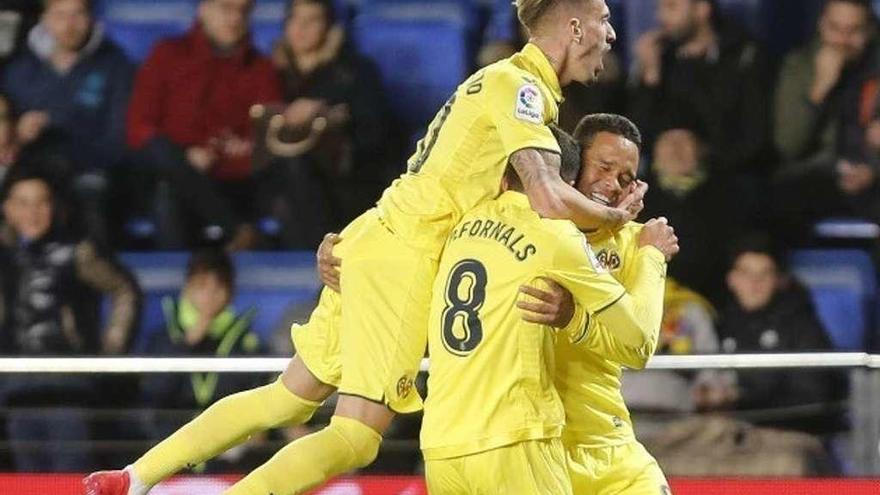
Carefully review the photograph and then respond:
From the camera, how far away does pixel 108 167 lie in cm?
738

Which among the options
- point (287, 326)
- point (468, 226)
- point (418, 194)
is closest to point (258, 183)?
point (287, 326)

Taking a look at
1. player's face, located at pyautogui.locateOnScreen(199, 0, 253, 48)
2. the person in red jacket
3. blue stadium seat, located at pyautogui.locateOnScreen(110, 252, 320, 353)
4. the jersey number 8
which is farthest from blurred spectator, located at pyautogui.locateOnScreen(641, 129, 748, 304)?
the jersey number 8

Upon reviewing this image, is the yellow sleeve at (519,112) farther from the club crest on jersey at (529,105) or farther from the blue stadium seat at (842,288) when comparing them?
the blue stadium seat at (842,288)

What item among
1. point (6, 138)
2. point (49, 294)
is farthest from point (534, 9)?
point (6, 138)

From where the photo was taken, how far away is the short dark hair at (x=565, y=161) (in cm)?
449

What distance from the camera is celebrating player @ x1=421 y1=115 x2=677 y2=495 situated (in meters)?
4.06

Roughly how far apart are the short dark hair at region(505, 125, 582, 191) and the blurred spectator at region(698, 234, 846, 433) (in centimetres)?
215

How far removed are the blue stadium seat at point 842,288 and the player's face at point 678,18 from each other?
0.91 metres

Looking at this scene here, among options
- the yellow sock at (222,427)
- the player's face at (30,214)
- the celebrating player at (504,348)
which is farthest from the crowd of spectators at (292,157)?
the celebrating player at (504,348)

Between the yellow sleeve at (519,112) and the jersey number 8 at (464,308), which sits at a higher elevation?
the yellow sleeve at (519,112)

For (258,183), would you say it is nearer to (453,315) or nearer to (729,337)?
(729,337)

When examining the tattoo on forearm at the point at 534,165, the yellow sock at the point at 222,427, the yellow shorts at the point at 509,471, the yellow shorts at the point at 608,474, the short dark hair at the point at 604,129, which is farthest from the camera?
the yellow sock at the point at 222,427

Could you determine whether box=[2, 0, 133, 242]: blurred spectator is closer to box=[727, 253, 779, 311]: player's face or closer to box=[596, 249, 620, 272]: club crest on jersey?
Answer: box=[727, 253, 779, 311]: player's face

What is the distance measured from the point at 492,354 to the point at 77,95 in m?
3.74
